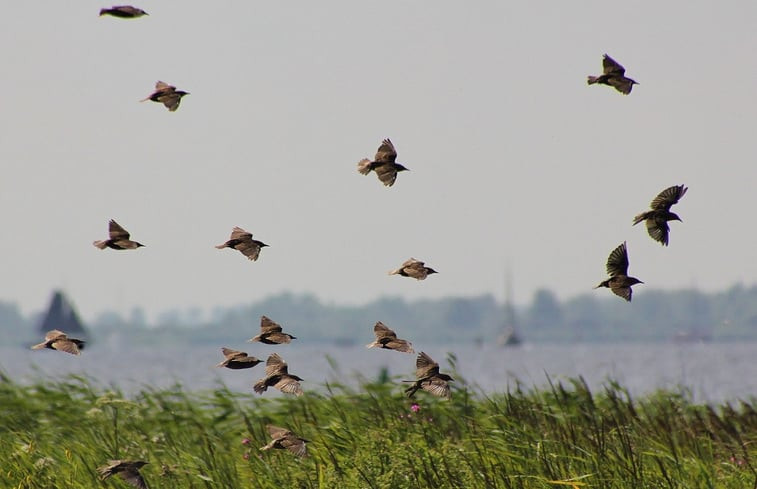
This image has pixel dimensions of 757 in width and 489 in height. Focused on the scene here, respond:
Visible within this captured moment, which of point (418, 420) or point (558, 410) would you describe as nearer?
point (418, 420)

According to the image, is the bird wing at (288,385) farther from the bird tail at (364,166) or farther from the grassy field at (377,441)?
the bird tail at (364,166)

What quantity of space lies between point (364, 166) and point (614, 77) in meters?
1.95

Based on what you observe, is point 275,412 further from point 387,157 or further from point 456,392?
point 387,157

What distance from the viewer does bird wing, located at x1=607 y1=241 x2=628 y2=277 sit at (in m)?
7.42

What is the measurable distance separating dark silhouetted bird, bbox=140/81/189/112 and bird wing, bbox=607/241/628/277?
3.25 metres

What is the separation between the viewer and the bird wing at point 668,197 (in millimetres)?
7523

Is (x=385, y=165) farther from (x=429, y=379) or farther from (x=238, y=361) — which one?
(x=238, y=361)

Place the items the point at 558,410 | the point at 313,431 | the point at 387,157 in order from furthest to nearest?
the point at 558,410, the point at 313,431, the point at 387,157

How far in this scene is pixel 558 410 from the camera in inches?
438

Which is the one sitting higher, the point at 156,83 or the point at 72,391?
the point at 156,83

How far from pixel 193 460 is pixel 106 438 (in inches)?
64.0

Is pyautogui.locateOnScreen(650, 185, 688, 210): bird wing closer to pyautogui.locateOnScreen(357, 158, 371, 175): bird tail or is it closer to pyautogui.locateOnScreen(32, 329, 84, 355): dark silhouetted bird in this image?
pyautogui.locateOnScreen(357, 158, 371, 175): bird tail

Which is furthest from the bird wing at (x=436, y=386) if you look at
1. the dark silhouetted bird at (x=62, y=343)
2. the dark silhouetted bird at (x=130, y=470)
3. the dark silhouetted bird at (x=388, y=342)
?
the dark silhouetted bird at (x=62, y=343)

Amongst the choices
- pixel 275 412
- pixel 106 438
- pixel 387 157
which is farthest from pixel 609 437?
pixel 106 438
